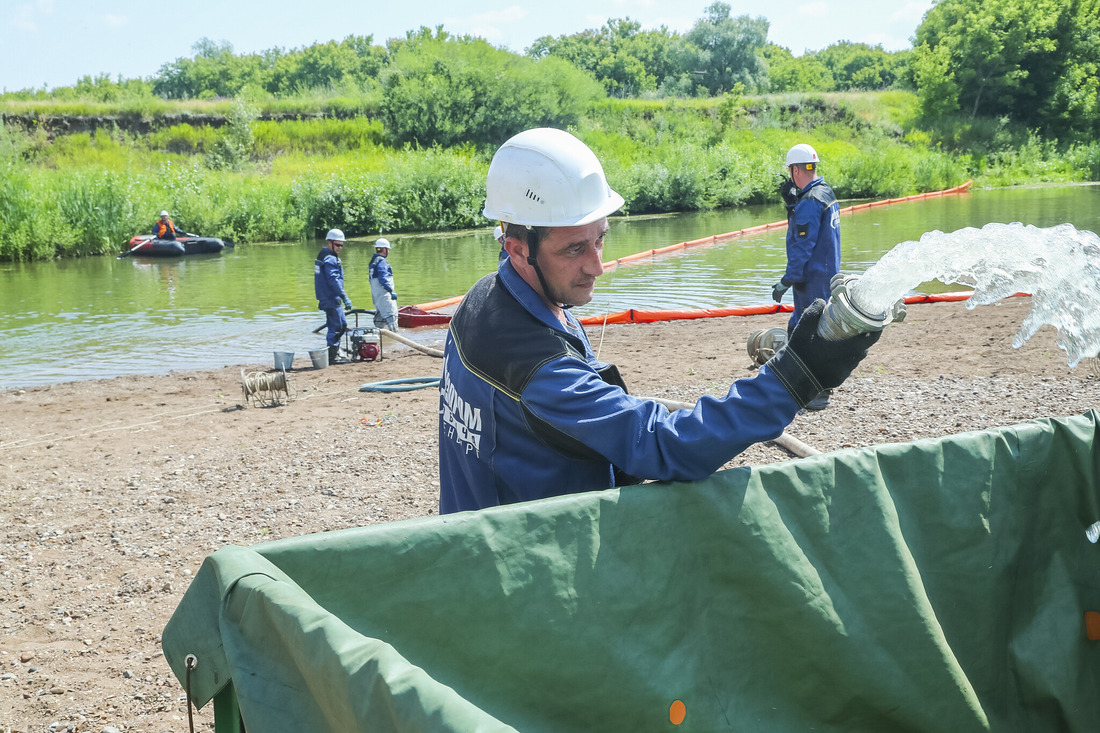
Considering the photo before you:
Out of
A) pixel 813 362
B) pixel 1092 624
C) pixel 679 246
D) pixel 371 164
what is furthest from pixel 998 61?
pixel 813 362

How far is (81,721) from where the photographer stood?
3732 millimetres

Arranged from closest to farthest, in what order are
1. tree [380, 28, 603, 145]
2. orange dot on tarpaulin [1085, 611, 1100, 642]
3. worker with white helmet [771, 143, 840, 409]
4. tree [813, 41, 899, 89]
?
orange dot on tarpaulin [1085, 611, 1100, 642]
worker with white helmet [771, 143, 840, 409]
tree [380, 28, 603, 145]
tree [813, 41, 899, 89]

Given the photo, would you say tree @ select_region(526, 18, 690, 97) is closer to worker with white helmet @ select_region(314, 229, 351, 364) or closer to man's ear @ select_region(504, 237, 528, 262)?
worker with white helmet @ select_region(314, 229, 351, 364)

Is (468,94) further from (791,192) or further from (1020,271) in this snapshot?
(1020,271)

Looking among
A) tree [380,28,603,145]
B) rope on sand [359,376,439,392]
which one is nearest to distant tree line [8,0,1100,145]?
tree [380,28,603,145]

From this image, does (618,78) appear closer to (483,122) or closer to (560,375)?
(483,122)

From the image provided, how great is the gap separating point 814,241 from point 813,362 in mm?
7113

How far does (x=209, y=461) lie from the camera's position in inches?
305

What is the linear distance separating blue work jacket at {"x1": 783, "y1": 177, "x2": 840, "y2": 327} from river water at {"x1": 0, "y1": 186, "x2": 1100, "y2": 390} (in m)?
7.64

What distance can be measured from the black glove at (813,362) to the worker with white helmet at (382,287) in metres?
12.4

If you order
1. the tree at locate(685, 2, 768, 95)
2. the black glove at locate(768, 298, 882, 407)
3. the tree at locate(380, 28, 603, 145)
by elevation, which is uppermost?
the tree at locate(685, 2, 768, 95)

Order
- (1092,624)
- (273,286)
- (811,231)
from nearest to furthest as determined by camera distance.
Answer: (1092,624)
(811,231)
(273,286)

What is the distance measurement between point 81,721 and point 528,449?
2737 mm

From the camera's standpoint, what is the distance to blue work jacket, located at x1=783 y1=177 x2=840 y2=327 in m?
8.77
